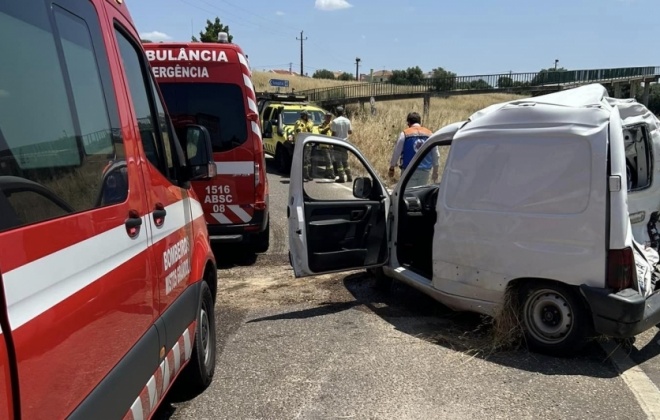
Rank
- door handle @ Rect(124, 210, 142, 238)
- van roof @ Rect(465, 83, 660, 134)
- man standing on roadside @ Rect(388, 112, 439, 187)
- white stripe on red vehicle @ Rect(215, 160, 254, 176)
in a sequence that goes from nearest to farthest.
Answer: door handle @ Rect(124, 210, 142, 238) < van roof @ Rect(465, 83, 660, 134) < white stripe on red vehicle @ Rect(215, 160, 254, 176) < man standing on roadside @ Rect(388, 112, 439, 187)

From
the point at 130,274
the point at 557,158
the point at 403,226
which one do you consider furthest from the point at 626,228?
the point at 130,274

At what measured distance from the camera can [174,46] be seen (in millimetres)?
6781

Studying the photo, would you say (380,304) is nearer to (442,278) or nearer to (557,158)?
(442,278)

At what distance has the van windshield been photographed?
6.80 metres

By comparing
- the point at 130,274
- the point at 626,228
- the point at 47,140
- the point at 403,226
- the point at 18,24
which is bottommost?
the point at 403,226

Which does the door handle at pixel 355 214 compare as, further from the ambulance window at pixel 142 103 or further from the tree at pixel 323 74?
the tree at pixel 323 74

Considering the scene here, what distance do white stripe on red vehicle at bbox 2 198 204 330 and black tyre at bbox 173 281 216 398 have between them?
1290 mm

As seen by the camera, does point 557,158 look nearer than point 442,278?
Yes

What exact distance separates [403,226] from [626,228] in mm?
2173

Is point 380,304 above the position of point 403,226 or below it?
below

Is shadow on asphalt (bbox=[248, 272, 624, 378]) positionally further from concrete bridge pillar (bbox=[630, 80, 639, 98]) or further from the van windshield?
concrete bridge pillar (bbox=[630, 80, 639, 98])

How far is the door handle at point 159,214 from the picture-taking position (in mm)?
2775

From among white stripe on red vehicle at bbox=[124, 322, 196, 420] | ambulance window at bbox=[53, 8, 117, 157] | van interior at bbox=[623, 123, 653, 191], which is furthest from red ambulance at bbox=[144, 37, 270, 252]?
ambulance window at bbox=[53, 8, 117, 157]

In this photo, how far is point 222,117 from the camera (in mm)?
6898
